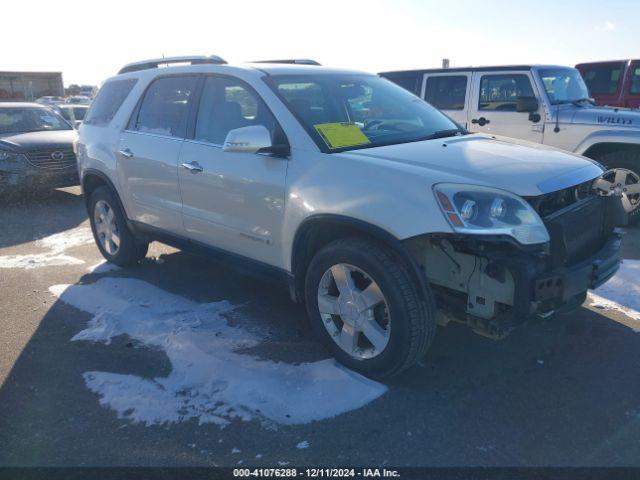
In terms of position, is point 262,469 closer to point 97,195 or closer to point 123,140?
point 123,140

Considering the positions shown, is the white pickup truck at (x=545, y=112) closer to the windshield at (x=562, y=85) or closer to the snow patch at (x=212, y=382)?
the windshield at (x=562, y=85)

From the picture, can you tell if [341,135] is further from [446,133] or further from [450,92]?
[450,92]

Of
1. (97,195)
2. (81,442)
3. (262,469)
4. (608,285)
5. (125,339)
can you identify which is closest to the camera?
(262,469)

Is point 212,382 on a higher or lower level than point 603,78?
lower

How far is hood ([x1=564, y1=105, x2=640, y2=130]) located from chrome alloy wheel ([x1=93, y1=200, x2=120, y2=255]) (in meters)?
5.52

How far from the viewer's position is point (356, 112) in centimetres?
385

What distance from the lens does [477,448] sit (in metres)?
2.63

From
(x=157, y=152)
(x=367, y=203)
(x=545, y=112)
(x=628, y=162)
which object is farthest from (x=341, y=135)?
(x=628, y=162)

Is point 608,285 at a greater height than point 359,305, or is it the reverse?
point 359,305

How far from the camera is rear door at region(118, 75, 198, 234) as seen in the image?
4.22m

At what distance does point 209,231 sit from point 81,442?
175cm

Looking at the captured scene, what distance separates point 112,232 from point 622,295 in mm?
4713

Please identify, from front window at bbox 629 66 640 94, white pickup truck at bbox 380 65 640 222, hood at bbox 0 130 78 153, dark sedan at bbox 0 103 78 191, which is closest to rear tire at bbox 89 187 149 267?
hood at bbox 0 130 78 153

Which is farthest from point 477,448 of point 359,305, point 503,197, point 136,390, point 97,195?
point 97,195
